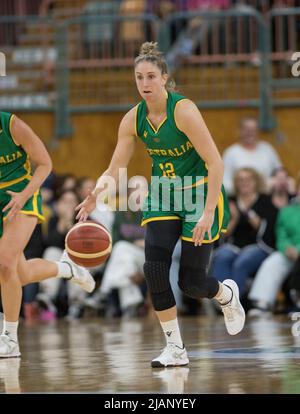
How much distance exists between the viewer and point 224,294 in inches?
311

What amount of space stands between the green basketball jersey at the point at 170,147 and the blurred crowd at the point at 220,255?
17.8 feet

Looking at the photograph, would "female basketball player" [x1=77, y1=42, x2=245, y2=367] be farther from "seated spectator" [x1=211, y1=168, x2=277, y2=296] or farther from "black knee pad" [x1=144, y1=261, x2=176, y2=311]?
"seated spectator" [x1=211, y1=168, x2=277, y2=296]

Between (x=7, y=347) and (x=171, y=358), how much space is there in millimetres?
1489

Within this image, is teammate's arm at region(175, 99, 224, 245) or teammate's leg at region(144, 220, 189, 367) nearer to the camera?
teammate's arm at region(175, 99, 224, 245)

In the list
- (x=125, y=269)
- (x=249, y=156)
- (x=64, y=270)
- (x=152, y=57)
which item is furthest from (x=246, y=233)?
(x=152, y=57)

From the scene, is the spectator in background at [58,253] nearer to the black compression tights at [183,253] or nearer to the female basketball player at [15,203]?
the female basketball player at [15,203]

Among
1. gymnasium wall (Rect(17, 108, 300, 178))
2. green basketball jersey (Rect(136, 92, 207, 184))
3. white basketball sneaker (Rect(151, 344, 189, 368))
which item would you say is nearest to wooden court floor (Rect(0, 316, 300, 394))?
white basketball sneaker (Rect(151, 344, 189, 368))

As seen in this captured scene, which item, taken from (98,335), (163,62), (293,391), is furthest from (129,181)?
(293,391)

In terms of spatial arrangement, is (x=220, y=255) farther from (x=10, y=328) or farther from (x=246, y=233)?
(x=10, y=328)

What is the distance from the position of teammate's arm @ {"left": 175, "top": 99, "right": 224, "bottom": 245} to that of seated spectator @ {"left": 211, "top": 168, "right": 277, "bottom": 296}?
19.9 feet

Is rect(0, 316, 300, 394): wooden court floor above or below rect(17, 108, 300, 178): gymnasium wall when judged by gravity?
below

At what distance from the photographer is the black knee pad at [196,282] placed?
7.50 metres

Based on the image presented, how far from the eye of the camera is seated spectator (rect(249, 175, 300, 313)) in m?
13.0
